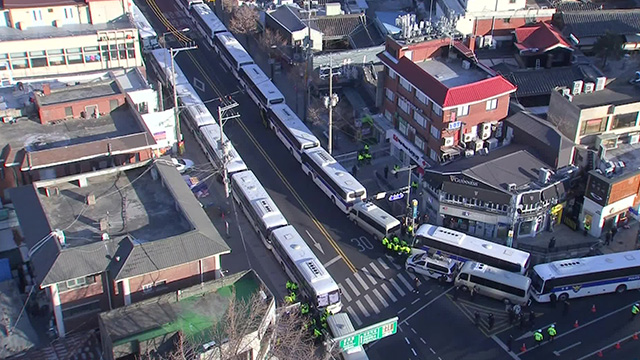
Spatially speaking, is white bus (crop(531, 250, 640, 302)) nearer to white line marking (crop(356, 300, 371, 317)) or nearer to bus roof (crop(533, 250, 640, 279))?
bus roof (crop(533, 250, 640, 279))

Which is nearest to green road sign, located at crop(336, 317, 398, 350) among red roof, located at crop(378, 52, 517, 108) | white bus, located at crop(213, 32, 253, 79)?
red roof, located at crop(378, 52, 517, 108)

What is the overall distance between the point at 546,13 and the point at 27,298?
67276 mm

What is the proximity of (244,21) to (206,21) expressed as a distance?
21.4 ft

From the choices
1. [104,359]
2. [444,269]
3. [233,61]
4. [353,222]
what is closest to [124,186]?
[104,359]

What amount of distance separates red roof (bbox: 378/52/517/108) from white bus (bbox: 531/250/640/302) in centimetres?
1716

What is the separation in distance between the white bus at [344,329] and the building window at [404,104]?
85.8 feet

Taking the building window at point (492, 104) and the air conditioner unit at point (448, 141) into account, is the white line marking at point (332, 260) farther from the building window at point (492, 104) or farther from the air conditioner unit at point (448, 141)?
the building window at point (492, 104)

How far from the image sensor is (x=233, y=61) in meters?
87.0

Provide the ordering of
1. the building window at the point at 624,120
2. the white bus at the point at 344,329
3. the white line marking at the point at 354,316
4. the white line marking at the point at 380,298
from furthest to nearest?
the building window at the point at 624,120
the white line marking at the point at 380,298
the white line marking at the point at 354,316
the white bus at the point at 344,329

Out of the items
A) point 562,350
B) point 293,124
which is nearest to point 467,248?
point 562,350

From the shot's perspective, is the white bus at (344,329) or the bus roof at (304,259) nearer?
the white bus at (344,329)

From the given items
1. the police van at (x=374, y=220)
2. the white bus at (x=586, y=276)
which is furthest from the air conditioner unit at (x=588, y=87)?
the police van at (x=374, y=220)

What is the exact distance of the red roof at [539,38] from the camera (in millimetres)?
82438

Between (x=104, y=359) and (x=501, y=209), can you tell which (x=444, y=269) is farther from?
(x=104, y=359)
